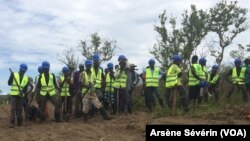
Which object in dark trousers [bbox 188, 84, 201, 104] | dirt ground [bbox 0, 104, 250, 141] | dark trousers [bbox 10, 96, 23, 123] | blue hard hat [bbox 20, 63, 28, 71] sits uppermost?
blue hard hat [bbox 20, 63, 28, 71]

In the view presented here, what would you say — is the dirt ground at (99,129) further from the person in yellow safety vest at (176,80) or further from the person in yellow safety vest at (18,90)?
the person in yellow safety vest at (176,80)

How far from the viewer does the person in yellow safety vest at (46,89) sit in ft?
49.8

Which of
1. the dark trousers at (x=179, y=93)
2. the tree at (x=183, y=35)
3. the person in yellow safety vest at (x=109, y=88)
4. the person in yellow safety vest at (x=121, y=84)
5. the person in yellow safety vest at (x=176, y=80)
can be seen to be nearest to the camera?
the dark trousers at (x=179, y=93)

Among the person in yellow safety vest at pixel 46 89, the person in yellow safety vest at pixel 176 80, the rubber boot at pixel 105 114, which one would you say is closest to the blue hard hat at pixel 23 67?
the person in yellow safety vest at pixel 46 89

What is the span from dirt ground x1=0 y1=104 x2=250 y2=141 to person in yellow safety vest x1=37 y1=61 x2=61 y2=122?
2.26 ft

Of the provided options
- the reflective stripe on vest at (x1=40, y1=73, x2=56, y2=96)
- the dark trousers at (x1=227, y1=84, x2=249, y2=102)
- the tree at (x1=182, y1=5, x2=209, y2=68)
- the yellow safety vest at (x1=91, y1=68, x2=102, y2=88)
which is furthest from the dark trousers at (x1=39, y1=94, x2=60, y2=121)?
the tree at (x1=182, y1=5, x2=209, y2=68)

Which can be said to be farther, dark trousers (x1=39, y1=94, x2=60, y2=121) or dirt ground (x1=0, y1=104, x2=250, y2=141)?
dark trousers (x1=39, y1=94, x2=60, y2=121)

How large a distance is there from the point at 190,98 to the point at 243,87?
1869mm

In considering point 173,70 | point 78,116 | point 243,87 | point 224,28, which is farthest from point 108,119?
point 224,28

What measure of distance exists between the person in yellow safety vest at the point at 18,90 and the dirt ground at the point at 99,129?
41 centimetres

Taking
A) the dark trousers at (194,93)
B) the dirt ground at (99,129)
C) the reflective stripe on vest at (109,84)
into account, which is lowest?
the dirt ground at (99,129)

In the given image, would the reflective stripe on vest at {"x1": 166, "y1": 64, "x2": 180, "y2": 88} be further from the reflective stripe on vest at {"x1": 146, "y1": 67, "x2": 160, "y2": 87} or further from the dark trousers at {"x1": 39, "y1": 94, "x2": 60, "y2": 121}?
the dark trousers at {"x1": 39, "y1": 94, "x2": 60, "y2": 121}

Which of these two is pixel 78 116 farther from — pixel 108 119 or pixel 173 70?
pixel 173 70

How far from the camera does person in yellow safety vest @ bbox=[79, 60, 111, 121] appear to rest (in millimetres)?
14703
